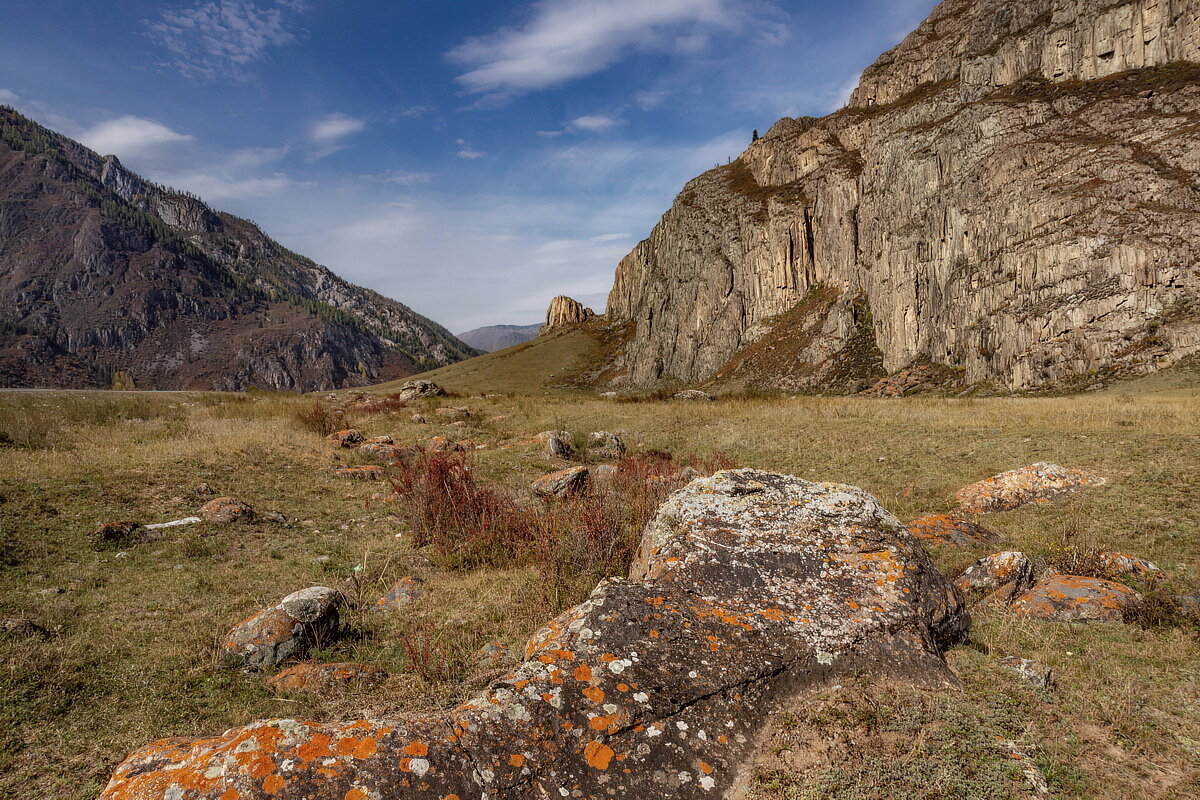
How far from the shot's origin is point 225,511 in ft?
34.0

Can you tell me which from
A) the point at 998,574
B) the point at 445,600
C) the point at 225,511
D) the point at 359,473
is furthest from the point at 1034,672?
the point at 359,473

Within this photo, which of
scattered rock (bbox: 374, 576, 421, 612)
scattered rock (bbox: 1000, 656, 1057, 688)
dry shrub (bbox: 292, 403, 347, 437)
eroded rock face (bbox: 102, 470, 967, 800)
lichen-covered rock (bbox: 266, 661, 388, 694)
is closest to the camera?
eroded rock face (bbox: 102, 470, 967, 800)

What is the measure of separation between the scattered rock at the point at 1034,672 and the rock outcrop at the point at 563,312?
525 feet

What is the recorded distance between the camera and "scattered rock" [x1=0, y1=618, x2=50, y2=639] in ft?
18.6

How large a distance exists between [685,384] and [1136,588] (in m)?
81.1

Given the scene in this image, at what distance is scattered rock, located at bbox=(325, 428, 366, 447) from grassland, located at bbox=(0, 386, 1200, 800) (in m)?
1.20

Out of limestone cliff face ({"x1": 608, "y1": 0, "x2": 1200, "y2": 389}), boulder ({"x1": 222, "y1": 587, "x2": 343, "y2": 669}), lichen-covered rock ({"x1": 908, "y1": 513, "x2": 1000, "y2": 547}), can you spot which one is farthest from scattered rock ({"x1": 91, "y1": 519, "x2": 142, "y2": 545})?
limestone cliff face ({"x1": 608, "y1": 0, "x2": 1200, "y2": 389})

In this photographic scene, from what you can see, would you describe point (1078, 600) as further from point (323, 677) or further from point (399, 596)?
point (399, 596)

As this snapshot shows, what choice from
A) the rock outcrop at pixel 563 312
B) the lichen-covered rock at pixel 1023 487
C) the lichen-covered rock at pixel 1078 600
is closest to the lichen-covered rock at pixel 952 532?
the lichen-covered rock at pixel 1023 487

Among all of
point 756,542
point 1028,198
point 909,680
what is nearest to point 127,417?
point 756,542

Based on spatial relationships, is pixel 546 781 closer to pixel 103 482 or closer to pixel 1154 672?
pixel 1154 672

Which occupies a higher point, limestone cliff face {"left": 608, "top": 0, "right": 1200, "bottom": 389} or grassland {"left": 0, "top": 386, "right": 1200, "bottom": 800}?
limestone cliff face {"left": 608, "top": 0, "right": 1200, "bottom": 389}

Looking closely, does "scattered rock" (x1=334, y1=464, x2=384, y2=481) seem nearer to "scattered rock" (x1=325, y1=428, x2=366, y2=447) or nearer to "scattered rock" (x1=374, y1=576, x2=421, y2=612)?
"scattered rock" (x1=325, y1=428, x2=366, y2=447)

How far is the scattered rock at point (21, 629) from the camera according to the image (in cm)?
566
